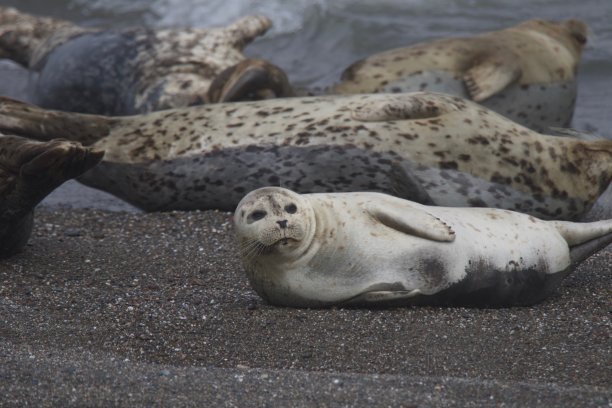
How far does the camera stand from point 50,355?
13.0 ft

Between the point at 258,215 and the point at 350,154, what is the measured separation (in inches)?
61.1

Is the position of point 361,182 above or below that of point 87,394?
below

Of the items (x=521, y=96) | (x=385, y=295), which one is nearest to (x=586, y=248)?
(x=385, y=295)

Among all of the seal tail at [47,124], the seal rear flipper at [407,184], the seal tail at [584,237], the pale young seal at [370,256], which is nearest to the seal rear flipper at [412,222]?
the pale young seal at [370,256]

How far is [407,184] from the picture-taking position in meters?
6.04

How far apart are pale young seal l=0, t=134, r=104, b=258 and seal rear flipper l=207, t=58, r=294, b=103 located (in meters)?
2.10

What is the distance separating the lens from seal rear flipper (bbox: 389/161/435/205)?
600 cm

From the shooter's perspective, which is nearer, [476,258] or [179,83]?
[476,258]

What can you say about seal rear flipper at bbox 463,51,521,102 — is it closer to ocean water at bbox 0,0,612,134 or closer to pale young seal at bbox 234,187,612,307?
ocean water at bbox 0,0,612,134

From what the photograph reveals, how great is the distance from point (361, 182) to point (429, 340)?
6.31 feet

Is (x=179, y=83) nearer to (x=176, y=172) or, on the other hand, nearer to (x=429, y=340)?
(x=176, y=172)

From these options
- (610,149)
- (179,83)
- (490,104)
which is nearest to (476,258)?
(610,149)

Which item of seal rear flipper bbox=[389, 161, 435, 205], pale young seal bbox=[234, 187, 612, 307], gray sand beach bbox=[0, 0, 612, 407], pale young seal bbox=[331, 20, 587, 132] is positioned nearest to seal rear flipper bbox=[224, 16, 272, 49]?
pale young seal bbox=[331, 20, 587, 132]

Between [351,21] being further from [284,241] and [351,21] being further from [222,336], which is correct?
[222,336]
